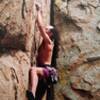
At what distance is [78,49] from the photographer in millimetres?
7062

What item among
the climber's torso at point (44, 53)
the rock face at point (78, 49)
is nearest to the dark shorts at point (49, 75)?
the climber's torso at point (44, 53)

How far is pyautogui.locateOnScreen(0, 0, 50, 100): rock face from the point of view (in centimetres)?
531

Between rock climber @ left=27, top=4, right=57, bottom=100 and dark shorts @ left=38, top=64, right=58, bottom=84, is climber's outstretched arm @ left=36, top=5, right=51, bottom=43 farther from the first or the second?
dark shorts @ left=38, top=64, right=58, bottom=84

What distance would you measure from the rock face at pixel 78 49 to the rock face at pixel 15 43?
1.49 metres

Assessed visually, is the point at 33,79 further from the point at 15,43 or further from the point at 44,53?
the point at 44,53

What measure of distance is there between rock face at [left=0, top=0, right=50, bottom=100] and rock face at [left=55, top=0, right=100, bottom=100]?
1.49 meters

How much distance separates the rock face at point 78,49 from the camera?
6.84m

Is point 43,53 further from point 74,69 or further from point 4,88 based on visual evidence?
point 4,88

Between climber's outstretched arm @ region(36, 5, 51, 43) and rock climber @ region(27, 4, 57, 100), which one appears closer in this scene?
rock climber @ region(27, 4, 57, 100)

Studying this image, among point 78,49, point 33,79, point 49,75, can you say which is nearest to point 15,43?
point 33,79

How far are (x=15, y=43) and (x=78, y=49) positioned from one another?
1928 mm

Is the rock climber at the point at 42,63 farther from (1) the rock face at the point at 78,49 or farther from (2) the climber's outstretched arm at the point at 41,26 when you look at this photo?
(1) the rock face at the point at 78,49

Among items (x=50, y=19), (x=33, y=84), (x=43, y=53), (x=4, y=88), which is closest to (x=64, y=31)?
(x=50, y=19)

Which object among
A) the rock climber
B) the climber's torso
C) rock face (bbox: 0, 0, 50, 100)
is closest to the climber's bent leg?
the rock climber
